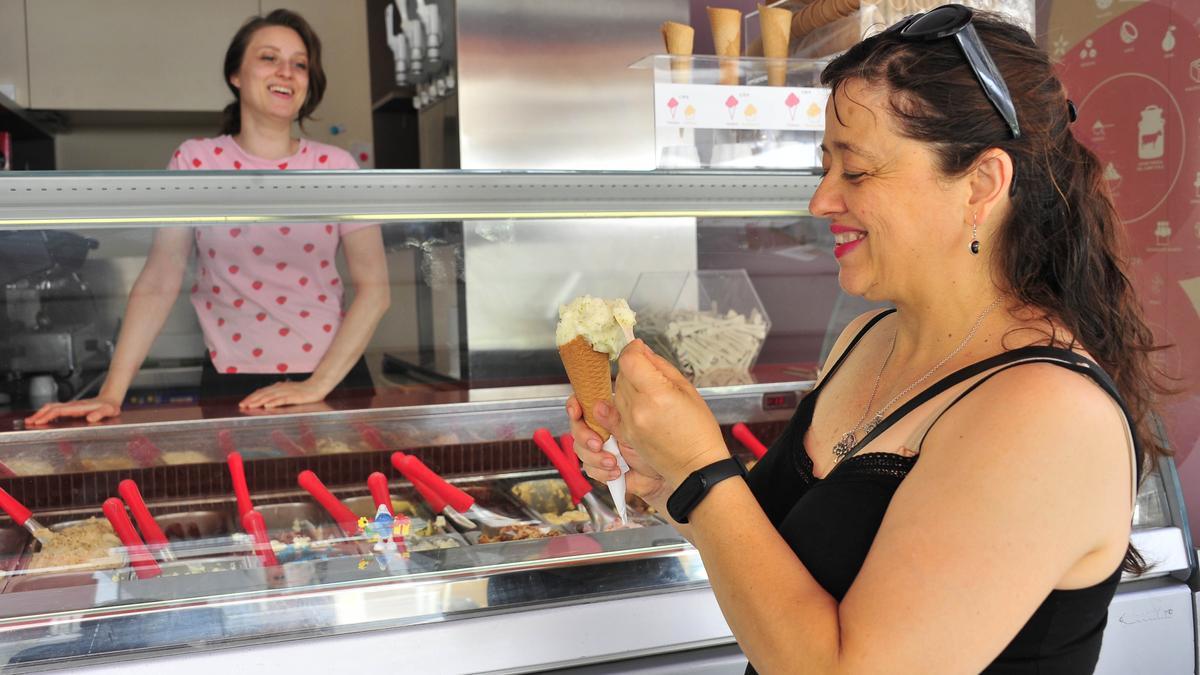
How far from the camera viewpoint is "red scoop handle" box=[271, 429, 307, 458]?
7.72ft

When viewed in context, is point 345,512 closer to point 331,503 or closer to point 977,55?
point 331,503

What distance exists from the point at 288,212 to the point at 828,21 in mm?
1351

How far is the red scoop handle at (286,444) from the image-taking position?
2.35 metres

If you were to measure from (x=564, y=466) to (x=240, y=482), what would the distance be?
70 cm

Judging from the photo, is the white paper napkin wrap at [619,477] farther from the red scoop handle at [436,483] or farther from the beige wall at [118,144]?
the beige wall at [118,144]

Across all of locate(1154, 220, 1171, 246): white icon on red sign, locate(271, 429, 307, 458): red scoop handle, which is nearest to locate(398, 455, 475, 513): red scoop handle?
locate(271, 429, 307, 458): red scoop handle

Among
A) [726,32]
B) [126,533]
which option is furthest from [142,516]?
[726,32]

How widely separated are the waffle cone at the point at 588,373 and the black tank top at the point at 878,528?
1.40 feet

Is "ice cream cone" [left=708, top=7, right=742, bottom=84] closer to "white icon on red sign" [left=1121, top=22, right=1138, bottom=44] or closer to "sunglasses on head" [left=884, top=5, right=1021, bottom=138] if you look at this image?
"sunglasses on head" [left=884, top=5, right=1021, bottom=138]

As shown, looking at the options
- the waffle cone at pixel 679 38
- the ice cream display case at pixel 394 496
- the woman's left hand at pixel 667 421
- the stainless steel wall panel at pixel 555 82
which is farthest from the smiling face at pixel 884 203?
the stainless steel wall panel at pixel 555 82

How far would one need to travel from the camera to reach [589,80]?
4.08m

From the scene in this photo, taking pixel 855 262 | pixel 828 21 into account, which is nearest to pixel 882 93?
pixel 855 262

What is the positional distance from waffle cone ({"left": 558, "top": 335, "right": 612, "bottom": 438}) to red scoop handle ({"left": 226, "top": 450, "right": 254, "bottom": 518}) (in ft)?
2.73

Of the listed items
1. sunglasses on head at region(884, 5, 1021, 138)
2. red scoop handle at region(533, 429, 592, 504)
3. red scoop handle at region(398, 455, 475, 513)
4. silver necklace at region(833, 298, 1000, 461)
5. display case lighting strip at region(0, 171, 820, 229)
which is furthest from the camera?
red scoop handle at region(533, 429, 592, 504)
